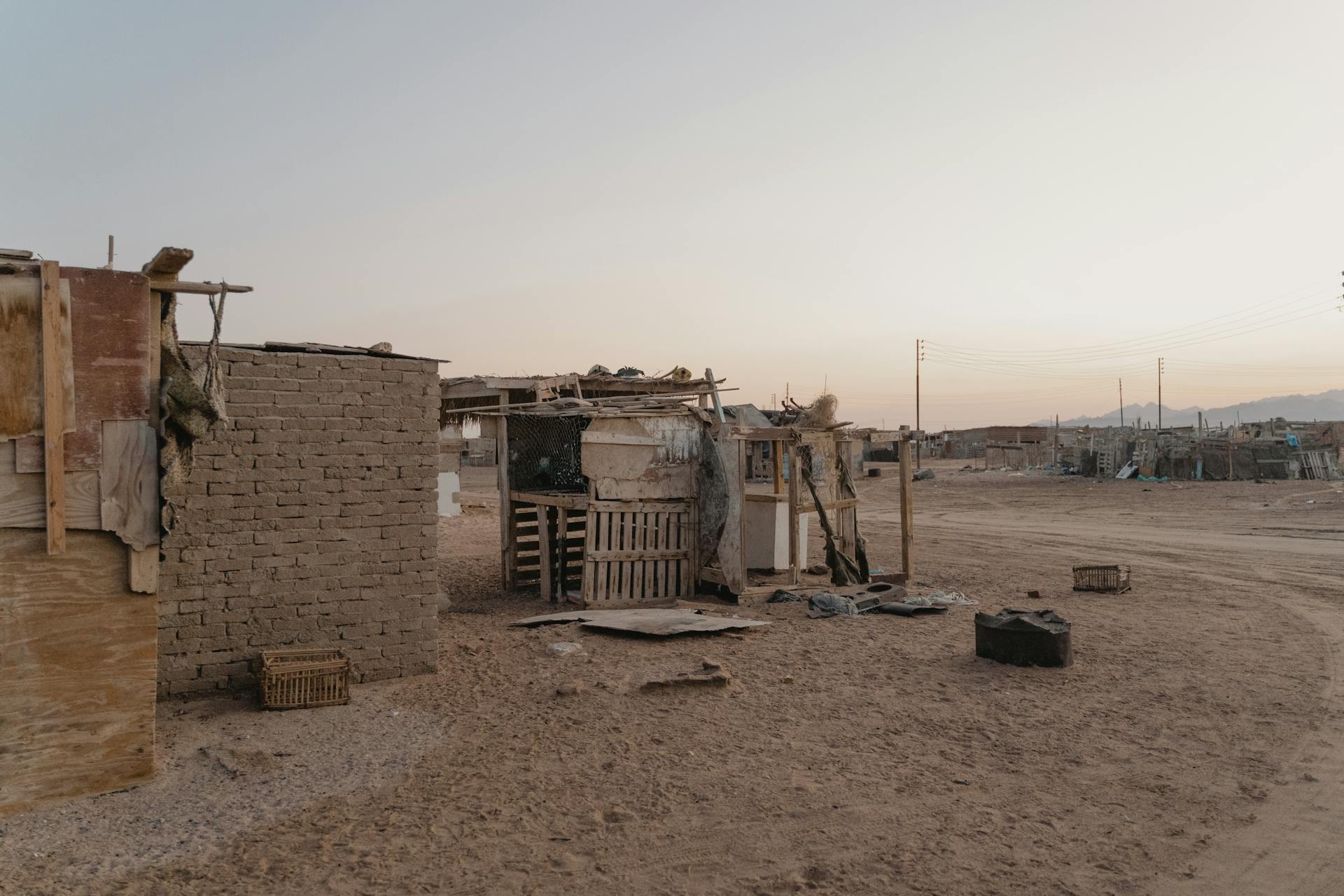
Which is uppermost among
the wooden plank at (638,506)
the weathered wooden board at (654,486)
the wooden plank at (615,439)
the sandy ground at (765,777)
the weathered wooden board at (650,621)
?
the wooden plank at (615,439)

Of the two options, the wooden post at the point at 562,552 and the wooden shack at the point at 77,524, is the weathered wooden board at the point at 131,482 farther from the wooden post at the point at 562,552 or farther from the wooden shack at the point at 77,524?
the wooden post at the point at 562,552

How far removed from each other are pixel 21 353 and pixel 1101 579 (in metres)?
11.9

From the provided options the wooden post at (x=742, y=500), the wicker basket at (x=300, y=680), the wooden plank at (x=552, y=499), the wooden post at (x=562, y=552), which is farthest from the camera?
the wooden post at (x=562, y=552)

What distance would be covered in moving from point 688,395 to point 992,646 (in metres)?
5.35

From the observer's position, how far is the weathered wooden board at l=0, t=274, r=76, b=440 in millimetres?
4809

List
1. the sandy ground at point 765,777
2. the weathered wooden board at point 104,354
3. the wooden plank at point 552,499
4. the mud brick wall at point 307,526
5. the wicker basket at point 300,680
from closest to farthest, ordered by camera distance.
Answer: the sandy ground at point 765,777, the weathered wooden board at point 104,354, the wicker basket at point 300,680, the mud brick wall at point 307,526, the wooden plank at point 552,499

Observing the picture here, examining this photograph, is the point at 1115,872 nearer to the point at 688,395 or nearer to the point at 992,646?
the point at 992,646

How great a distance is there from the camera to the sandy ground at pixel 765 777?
425 cm

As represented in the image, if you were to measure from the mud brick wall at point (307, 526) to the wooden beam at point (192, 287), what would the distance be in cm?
165

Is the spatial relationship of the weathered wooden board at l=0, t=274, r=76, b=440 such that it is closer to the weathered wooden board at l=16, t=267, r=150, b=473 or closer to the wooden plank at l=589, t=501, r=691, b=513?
the weathered wooden board at l=16, t=267, r=150, b=473

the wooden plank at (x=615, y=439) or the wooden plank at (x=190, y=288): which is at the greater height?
the wooden plank at (x=190, y=288)

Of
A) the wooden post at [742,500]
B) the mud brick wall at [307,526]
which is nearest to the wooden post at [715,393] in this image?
the wooden post at [742,500]

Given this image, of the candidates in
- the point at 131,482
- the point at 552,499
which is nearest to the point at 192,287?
the point at 131,482

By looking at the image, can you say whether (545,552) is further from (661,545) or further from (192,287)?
(192,287)
